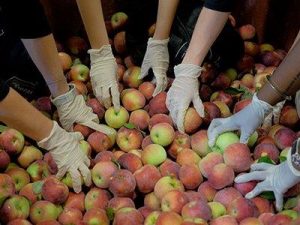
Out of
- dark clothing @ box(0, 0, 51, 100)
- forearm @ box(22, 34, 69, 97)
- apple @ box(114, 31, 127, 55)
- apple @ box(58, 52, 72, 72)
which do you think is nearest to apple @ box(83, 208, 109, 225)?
forearm @ box(22, 34, 69, 97)

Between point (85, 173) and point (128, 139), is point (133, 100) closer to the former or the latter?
point (128, 139)

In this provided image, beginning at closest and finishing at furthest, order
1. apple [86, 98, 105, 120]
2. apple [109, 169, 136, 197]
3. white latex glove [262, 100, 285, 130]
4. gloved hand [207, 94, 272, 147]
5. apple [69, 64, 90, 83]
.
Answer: apple [109, 169, 136, 197] → gloved hand [207, 94, 272, 147] → white latex glove [262, 100, 285, 130] → apple [86, 98, 105, 120] → apple [69, 64, 90, 83]

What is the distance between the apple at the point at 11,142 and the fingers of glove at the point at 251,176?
3.23 ft

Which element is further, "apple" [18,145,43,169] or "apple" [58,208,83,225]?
"apple" [18,145,43,169]

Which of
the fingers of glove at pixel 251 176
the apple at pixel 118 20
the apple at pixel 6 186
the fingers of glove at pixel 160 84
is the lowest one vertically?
the apple at pixel 6 186

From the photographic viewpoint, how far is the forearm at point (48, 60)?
2.18 m

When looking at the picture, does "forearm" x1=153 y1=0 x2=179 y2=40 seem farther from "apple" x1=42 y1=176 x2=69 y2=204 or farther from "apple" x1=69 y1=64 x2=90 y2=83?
"apple" x1=42 y1=176 x2=69 y2=204

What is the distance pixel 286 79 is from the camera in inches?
79.4

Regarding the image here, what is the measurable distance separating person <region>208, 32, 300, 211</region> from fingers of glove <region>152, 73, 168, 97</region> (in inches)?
16.1

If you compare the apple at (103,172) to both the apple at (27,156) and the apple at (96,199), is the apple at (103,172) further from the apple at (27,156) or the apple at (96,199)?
the apple at (27,156)

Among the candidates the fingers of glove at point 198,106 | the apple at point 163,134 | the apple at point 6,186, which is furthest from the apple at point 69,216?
the fingers of glove at point 198,106

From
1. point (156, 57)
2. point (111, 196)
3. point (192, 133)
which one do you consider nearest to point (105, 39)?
point (156, 57)

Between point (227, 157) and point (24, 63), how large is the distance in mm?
1190

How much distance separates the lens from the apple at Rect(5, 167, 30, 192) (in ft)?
6.82
